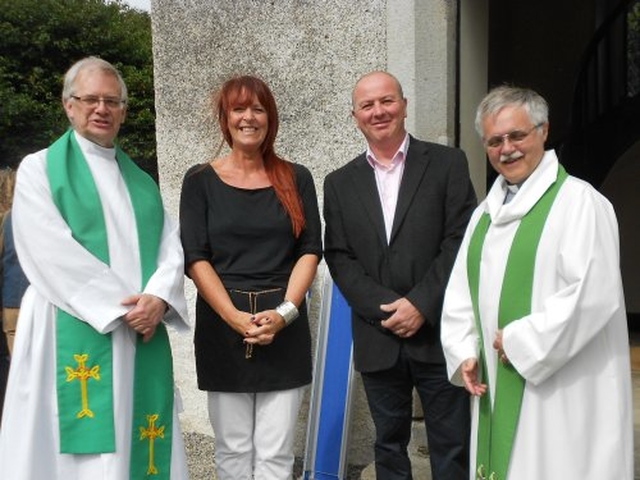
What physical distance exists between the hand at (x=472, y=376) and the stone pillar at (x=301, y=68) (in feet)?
5.98

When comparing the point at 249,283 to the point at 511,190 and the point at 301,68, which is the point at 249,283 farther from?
the point at 301,68

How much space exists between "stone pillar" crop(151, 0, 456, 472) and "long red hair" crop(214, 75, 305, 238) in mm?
1194

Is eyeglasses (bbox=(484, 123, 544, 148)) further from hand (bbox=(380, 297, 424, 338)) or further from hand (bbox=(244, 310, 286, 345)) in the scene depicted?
hand (bbox=(244, 310, 286, 345))

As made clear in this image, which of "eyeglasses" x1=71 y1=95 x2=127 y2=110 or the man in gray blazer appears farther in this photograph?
the man in gray blazer

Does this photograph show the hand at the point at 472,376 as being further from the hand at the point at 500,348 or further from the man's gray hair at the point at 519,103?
the man's gray hair at the point at 519,103

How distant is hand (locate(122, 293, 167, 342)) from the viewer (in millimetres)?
3354

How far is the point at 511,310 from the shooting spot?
2973 mm

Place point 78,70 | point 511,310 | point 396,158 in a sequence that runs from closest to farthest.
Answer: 1. point 511,310
2. point 78,70
3. point 396,158

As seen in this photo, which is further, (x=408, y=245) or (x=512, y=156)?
(x=408, y=245)

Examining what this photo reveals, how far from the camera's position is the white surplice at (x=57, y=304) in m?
3.29

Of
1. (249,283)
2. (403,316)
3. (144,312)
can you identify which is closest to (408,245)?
(403,316)

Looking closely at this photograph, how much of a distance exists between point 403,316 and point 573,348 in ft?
2.58

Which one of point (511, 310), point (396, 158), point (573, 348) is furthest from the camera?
point (396, 158)

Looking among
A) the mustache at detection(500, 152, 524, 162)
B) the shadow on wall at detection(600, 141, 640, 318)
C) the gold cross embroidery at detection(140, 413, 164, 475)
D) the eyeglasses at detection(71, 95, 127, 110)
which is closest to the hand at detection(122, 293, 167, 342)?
the gold cross embroidery at detection(140, 413, 164, 475)
